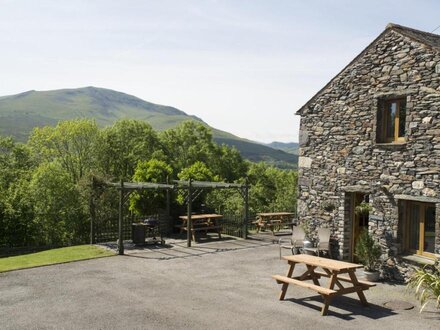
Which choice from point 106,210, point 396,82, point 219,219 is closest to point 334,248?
point 396,82

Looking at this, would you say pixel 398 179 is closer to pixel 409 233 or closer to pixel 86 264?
pixel 409 233

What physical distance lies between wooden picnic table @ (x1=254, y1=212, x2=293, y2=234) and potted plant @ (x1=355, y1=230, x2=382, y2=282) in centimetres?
826

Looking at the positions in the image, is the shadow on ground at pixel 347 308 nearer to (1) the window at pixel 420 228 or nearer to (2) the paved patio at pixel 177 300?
(2) the paved patio at pixel 177 300

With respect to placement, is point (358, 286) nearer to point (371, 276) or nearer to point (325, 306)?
point (325, 306)

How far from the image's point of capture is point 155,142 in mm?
43188

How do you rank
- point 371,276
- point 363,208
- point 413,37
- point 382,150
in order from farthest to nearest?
point 363,208, point 382,150, point 371,276, point 413,37

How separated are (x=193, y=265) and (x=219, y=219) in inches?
269

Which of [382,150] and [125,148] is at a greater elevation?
[125,148]

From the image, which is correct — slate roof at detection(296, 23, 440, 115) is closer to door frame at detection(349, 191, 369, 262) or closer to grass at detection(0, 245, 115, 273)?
door frame at detection(349, 191, 369, 262)

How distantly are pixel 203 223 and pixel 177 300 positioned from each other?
29.1 ft

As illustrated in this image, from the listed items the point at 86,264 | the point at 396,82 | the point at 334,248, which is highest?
the point at 396,82

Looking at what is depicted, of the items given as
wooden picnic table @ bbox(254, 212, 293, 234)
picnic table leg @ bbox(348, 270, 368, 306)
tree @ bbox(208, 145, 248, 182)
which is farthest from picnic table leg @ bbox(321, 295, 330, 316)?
tree @ bbox(208, 145, 248, 182)

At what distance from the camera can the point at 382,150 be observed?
40.1 feet

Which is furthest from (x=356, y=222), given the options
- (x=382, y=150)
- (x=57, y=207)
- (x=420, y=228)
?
(x=57, y=207)
